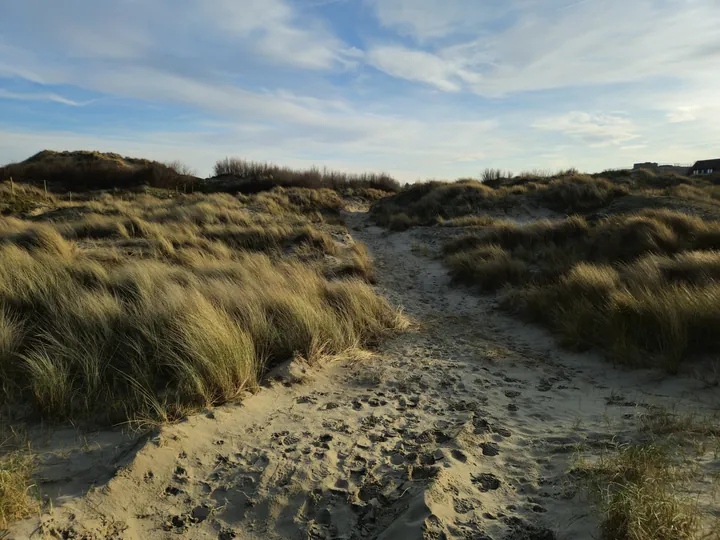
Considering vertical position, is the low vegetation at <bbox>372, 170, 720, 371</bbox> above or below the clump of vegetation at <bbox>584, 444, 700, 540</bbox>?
above

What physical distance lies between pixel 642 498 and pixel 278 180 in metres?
30.3

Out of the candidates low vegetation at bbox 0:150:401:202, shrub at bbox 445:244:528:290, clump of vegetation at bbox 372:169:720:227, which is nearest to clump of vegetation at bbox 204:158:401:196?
low vegetation at bbox 0:150:401:202

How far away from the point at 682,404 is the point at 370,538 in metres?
2.96

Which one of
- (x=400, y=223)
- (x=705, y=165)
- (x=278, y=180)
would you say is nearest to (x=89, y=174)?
(x=278, y=180)

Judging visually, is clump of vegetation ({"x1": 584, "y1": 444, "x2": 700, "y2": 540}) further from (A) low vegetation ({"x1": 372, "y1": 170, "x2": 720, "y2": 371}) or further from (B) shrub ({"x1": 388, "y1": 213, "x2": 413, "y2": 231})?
(B) shrub ({"x1": 388, "y1": 213, "x2": 413, "y2": 231})

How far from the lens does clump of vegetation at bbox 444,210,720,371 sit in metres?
4.33

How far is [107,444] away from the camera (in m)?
2.57

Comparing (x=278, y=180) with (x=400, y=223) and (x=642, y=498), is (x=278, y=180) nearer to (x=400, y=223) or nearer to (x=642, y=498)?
(x=400, y=223)

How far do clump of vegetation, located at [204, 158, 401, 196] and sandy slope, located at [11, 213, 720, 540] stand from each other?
24622 mm

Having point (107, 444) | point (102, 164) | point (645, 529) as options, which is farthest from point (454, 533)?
point (102, 164)

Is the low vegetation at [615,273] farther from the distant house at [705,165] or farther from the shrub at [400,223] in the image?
the distant house at [705,165]

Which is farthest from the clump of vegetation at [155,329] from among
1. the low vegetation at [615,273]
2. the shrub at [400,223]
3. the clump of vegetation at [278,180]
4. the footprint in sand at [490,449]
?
the clump of vegetation at [278,180]

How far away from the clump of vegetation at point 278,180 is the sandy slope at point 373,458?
2462cm

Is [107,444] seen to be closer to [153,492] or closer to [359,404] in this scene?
[153,492]
